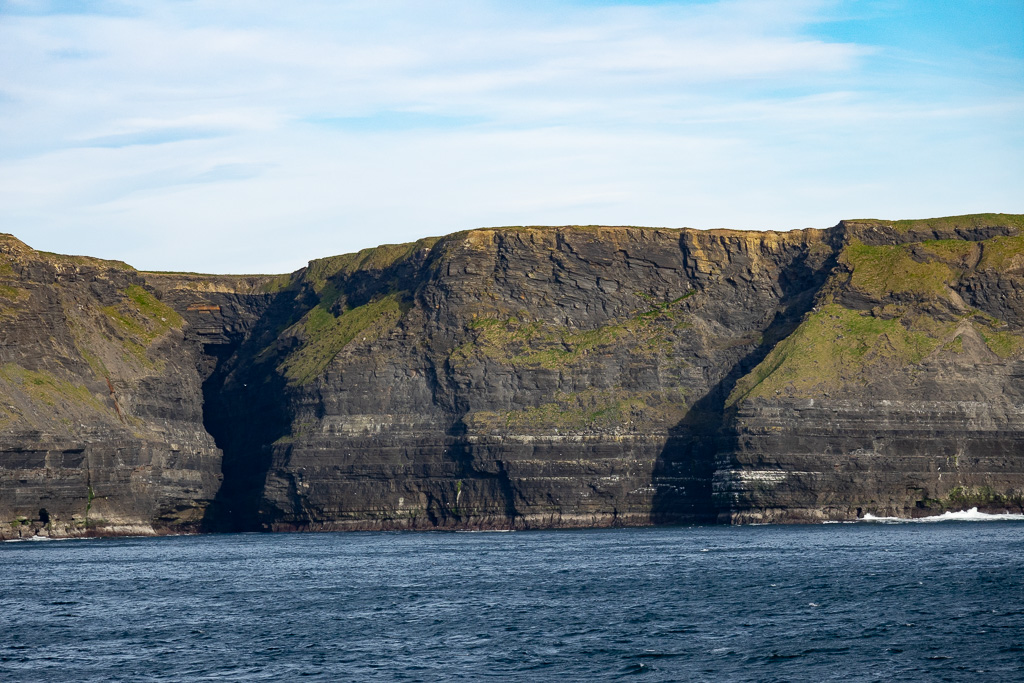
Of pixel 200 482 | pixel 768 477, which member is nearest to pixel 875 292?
pixel 768 477

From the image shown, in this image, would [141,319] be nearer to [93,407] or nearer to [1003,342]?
[93,407]

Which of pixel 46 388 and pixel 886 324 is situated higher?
pixel 886 324

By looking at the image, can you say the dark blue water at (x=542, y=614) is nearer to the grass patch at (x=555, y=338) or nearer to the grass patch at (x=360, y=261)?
the grass patch at (x=555, y=338)

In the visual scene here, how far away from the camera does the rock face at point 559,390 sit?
138 m

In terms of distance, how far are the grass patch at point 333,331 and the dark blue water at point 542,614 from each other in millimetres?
62429

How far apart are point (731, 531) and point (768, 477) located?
42.4 ft

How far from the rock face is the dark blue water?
33.5 m

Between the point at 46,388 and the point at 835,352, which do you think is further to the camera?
the point at 46,388

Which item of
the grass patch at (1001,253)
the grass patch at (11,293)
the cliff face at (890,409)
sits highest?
the grass patch at (1001,253)

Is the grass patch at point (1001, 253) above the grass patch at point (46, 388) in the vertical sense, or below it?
above

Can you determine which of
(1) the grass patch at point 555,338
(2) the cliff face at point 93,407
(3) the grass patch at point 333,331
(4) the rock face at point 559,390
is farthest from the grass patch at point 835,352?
(2) the cliff face at point 93,407

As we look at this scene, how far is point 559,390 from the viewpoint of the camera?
156625 millimetres

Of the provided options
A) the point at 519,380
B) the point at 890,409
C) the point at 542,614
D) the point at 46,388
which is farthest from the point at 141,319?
the point at 542,614

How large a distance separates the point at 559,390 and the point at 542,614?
93.7 m
